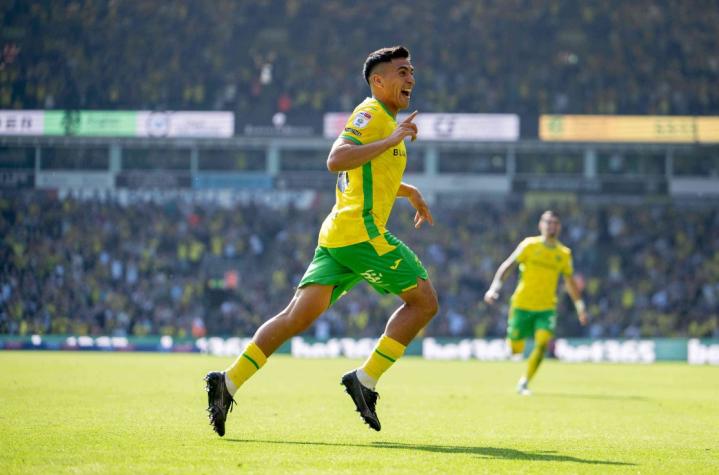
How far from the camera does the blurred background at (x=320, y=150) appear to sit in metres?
35.9

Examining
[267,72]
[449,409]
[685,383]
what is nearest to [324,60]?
[267,72]

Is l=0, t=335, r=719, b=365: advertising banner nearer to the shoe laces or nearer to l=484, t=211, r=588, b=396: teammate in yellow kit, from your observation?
l=484, t=211, r=588, b=396: teammate in yellow kit

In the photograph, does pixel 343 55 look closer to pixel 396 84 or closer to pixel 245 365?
pixel 396 84

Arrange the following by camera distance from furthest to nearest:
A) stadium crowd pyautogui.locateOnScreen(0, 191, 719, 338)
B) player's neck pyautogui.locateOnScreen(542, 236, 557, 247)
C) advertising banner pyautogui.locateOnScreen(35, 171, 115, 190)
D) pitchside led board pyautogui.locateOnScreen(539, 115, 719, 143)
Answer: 1. advertising banner pyautogui.locateOnScreen(35, 171, 115, 190)
2. pitchside led board pyautogui.locateOnScreen(539, 115, 719, 143)
3. stadium crowd pyautogui.locateOnScreen(0, 191, 719, 338)
4. player's neck pyautogui.locateOnScreen(542, 236, 557, 247)

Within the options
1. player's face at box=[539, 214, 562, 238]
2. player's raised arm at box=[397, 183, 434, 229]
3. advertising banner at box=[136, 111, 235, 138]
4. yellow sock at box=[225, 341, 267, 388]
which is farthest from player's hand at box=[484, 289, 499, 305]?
advertising banner at box=[136, 111, 235, 138]

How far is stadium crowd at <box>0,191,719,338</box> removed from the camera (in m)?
34.6

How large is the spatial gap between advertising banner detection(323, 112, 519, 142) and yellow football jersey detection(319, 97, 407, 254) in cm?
2872

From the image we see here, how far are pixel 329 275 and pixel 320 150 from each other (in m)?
31.2

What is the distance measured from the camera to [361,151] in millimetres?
7445

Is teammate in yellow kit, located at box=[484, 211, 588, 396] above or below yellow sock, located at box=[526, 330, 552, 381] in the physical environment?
above

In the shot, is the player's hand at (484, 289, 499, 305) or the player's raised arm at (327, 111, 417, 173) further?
the player's hand at (484, 289, 499, 305)

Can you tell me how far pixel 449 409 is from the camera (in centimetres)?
1155

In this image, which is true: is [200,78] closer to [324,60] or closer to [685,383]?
[324,60]

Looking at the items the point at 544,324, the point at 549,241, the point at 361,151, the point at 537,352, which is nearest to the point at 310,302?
the point at 361,151
